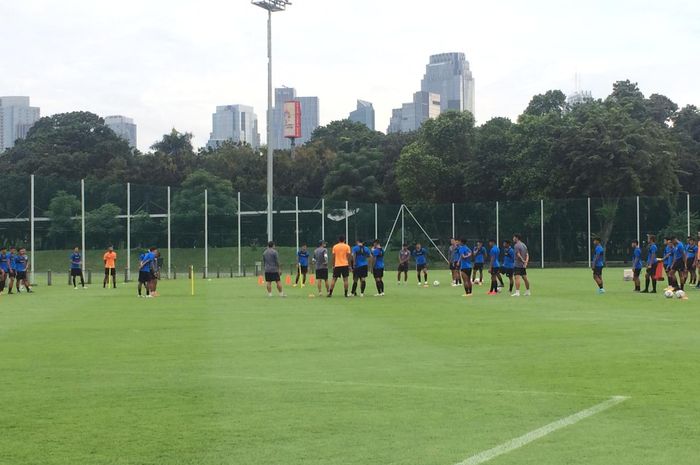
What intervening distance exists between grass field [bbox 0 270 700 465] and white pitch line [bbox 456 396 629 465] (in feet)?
0.25

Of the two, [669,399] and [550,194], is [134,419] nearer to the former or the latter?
[669,399]

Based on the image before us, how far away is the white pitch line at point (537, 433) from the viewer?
711 centimetres

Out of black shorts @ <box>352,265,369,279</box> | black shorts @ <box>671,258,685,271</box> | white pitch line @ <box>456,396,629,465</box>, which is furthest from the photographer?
black shorts @ <box>352,265,369,279</box>

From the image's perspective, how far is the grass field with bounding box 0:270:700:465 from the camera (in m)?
7.48

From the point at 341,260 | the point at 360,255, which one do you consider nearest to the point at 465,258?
the point at 360,255

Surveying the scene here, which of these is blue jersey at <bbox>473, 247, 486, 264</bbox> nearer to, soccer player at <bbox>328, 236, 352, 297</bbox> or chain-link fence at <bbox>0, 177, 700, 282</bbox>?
soccer player at <bbox>328, 236, 352, 297</bbox>

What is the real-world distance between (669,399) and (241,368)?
17.6ft

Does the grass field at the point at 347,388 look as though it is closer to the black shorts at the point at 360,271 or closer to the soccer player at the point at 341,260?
the soccer player at the point at 341,260

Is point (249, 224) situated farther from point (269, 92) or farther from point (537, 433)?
point (537, 433)

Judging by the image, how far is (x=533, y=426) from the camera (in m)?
8.23

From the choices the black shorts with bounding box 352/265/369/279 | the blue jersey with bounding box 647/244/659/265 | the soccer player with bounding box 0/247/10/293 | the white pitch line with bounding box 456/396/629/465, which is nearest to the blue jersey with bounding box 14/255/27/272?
the soccer player with bounding box 0/247/10/293

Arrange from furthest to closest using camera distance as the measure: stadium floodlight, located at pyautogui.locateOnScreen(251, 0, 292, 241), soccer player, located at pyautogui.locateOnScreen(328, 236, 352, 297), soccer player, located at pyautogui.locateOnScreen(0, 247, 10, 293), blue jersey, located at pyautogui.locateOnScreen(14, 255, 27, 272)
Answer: stadium floodlight, located at pyautogui.locateOnScreen(251, 0, 292, 241) < blue jersey, located at pyautogui.locateOnScreen(14, 255, 27, 272) < soccer player, located at pyautogui.locateOnScreen(0, 247, 10, 293) < soccer player, located at pyautogui.locateOnScreen(328, 236, 352, 297)

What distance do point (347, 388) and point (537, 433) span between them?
2989 millimetres

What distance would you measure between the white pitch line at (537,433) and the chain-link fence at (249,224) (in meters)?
35.5
